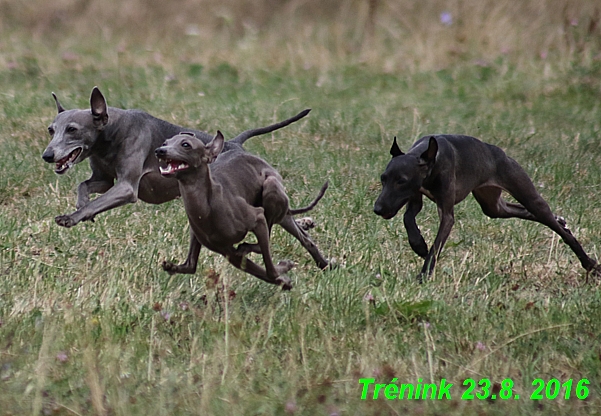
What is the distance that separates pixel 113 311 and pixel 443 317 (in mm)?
1690

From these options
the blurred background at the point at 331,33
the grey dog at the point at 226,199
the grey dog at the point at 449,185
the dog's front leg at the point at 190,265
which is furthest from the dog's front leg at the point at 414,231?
A: the blurred background at the point at 331,33

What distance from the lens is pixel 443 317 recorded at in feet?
17.6

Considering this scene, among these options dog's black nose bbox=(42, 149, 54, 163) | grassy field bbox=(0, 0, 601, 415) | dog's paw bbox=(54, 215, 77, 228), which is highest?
dog's black nose bbox=(42, 149, 54, 163)

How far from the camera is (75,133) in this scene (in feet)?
20.4

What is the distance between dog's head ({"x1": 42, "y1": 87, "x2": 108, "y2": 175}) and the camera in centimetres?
611

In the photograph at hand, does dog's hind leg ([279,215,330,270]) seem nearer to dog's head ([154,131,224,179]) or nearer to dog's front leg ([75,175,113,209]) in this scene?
dog's head ([154,131,224,179])

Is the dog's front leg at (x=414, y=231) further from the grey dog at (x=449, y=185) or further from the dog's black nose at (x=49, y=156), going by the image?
the dog's black nose at (x=49, y=156)

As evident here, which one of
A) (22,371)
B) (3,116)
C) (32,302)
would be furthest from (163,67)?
(22,371)

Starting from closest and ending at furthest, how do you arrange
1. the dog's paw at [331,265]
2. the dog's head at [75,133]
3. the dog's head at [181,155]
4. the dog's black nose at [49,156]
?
the dog's head at [181,155]
the dog's black nose at [49,156]
the dog's head at [75,133]
the dog's paw at [331,265]

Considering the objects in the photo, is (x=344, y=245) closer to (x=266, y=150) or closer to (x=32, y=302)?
(x=32, y=302)

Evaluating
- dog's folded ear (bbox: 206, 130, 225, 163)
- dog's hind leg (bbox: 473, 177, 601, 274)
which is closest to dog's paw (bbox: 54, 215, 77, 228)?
dog's folded ear (bbox: 206, 130, 225, 163)

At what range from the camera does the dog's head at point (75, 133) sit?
611 centimetres

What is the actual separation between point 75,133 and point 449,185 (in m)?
2.26

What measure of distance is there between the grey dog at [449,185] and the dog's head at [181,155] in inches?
50.6
